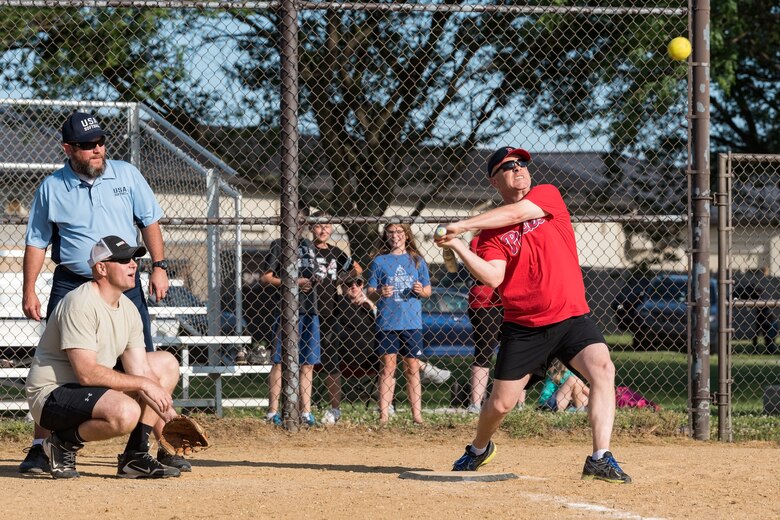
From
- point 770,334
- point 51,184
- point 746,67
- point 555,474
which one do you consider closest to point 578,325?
point 555,474

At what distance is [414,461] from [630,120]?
19.5 feet

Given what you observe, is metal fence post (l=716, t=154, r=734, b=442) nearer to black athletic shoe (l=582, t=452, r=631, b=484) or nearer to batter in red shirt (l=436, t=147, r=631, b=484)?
batter in red shirt (l=436, t=147, r=631, b=484)

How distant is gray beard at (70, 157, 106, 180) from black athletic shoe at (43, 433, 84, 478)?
1444mm

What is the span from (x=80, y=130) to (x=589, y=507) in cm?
334

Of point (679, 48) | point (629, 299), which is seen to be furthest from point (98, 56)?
point (629, 299)

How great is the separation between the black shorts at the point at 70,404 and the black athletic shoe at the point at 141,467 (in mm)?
421

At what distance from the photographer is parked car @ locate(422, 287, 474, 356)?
17.2 meters

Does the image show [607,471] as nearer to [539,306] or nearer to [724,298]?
[539,306]

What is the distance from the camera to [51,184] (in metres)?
5.80

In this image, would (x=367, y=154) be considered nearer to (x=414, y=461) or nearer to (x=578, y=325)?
(x=414, y=461)

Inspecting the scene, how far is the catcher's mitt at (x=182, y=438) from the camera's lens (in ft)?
18.8

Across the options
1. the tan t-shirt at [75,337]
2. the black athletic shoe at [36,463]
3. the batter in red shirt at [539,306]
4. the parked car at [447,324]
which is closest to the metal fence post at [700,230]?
the batter in red shirt at [539,306]

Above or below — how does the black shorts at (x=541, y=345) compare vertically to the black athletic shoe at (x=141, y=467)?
above

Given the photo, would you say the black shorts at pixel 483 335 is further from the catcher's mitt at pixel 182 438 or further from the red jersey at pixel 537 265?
the catcher's mitt at pixel 182 438
